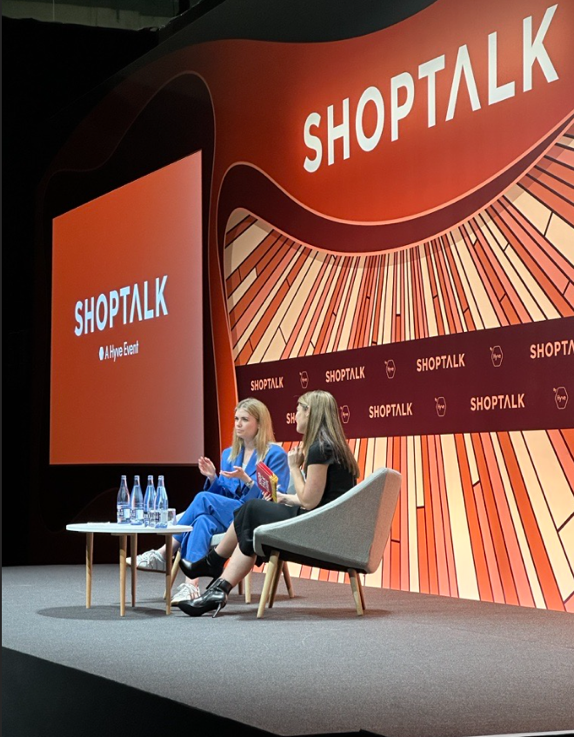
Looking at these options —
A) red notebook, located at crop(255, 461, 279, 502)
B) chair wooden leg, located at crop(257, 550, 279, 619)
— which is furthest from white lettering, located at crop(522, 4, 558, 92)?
chair wooden leg, located at crop(257, 550, 279, 619)

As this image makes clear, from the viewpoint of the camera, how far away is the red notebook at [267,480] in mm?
5023

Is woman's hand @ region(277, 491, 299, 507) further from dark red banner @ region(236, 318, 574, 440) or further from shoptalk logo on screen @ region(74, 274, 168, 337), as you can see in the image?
shoptalk logo on screen @ region(74, 274, 168, 337)

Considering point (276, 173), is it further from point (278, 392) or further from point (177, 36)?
point (177, 36)

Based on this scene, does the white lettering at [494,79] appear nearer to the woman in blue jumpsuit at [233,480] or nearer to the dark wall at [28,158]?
the woman in blue jumpsuit at [233,480]

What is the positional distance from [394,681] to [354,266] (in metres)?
3.51

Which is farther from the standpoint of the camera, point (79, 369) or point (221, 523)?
point (79, 369)

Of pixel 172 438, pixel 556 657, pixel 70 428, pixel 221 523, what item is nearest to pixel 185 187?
pixel 172 438

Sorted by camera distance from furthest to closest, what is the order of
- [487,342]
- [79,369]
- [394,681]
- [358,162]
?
[79,369] < [358,162] < [487,342] < [394,681]

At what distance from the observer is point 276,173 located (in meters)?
7.11

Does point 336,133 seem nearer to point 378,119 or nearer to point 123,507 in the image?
point 378,119

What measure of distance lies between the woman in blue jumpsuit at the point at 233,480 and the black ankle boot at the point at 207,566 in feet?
0.14

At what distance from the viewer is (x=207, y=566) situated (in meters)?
5.14

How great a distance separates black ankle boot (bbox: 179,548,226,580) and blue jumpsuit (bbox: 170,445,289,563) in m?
0.03

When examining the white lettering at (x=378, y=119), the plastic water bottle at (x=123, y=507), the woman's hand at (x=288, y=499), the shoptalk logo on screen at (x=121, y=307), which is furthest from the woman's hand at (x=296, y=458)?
the shoptalk logo on screen at (x=121, y=307)
